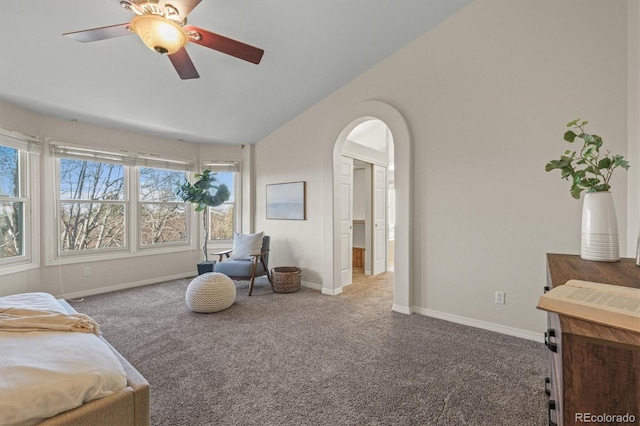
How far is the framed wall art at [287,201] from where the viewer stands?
458 cm

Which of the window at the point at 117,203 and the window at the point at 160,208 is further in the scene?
the window at the point at 160,208

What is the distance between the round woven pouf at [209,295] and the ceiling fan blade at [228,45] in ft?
7.87

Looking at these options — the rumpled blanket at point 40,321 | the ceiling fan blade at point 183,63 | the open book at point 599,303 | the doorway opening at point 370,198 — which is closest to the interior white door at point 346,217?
the doorway opening at point 370,198

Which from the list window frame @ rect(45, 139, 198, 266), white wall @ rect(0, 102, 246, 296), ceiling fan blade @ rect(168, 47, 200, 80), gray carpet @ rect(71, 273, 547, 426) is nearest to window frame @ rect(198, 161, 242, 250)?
white wall @ rect(0, 102, 246, 296)

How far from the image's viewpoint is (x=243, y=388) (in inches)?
79.0

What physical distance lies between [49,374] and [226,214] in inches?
180

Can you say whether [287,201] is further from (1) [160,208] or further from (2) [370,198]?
(1) [160,208]

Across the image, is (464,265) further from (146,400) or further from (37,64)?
(37,64)

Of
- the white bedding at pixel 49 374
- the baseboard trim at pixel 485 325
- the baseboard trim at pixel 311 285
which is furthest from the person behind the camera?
the baseboard trim at pixel 311 285

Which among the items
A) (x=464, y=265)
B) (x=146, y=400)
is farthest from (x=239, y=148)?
(x=146, y=400)

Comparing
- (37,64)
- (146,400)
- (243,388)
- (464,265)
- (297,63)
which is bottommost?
(243,388)

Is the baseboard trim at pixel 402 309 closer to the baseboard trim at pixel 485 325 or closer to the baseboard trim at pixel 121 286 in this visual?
the baseboard trim at pixel 485 325

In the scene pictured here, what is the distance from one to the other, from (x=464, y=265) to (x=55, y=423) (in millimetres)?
3221

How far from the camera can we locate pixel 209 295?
3369mm
